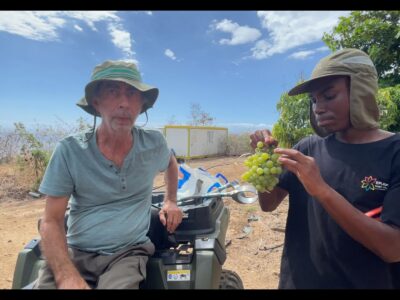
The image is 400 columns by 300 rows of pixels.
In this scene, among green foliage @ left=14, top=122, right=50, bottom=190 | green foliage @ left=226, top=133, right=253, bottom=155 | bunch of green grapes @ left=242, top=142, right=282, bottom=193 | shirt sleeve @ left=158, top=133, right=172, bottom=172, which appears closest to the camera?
bunch of green grapes @ left=242, top=142, right=282, bottom=193

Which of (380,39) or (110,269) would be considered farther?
(380,39)

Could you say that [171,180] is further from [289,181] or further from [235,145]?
[235,145]

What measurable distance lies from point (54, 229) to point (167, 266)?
29.4 inches

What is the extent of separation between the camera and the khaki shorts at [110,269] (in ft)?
5.96

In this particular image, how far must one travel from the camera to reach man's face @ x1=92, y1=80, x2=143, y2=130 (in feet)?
7.00

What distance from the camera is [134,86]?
6.81ft

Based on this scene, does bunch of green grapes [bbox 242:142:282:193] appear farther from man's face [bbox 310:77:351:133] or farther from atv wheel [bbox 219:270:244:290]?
atv wheel [bbox 219:270:244:290]

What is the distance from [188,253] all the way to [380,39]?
6117 mm

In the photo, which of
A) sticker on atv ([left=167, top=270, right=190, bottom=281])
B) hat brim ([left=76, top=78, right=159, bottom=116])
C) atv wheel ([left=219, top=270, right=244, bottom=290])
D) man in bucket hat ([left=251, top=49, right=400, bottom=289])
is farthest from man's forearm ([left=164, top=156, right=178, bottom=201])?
man in bucket hat ([left=251, top=49, right=400, bottom=289])

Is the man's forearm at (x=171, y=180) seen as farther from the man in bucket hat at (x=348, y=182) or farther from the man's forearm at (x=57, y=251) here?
the man in bucket hat at (x=348, y=182)

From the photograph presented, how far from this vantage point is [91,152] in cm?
209

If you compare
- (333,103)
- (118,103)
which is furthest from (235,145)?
(333,103)

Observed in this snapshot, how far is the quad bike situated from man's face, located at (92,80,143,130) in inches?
29.1
